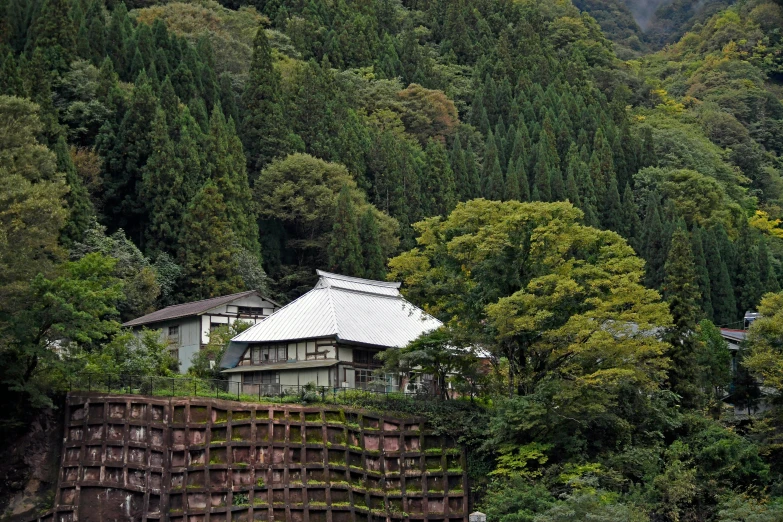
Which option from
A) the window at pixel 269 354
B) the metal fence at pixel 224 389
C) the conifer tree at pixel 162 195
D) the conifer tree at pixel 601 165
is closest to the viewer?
the metal fence at pixel 224 389

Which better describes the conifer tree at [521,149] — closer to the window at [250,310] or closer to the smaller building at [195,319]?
the window at [250,310]

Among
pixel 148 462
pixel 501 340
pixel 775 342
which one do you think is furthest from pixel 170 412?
pixel 775 342

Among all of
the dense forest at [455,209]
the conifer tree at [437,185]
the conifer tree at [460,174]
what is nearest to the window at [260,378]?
the dense forest at [455,209]

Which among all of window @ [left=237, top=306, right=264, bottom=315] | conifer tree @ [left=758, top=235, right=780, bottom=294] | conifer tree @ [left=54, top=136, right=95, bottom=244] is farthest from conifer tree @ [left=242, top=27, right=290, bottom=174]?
conifer tree @ [left=758, top=235, right=780, bottom=294]

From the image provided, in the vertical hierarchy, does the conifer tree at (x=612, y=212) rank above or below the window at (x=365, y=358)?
above

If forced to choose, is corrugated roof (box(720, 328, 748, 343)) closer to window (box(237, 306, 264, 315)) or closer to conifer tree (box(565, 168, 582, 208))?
conifer tree (box(565, 168, 582, 208))

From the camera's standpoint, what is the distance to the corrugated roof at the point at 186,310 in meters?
61.9

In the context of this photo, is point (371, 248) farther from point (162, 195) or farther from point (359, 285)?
point (359, 285)

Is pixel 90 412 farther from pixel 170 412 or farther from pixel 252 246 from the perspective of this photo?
pixel 252 246

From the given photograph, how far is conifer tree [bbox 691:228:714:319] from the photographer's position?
83812 millimetres

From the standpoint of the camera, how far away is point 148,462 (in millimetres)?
45031

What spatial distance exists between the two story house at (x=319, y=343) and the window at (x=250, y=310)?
724 centimetres

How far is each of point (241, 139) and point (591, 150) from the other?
36769 millimetres

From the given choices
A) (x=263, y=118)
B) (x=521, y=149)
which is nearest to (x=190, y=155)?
(x=263, y=118)
